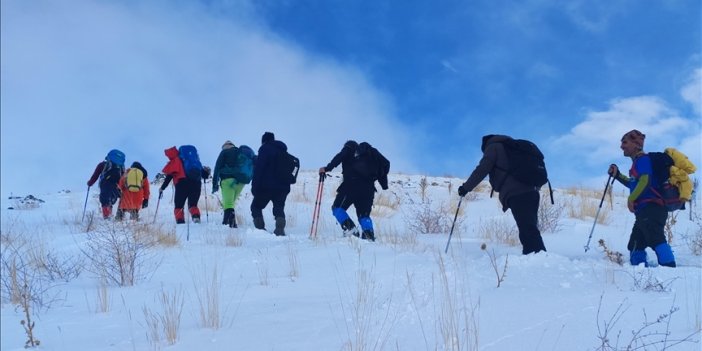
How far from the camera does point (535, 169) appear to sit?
5527 mm

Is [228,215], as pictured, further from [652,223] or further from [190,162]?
[652,223]

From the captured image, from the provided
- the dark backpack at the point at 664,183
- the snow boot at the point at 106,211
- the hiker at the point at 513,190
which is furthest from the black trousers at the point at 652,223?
the snow boot at the point at 106,211

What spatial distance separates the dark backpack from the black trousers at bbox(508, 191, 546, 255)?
1.25 metres

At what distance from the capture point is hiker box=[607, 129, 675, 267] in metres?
5.43

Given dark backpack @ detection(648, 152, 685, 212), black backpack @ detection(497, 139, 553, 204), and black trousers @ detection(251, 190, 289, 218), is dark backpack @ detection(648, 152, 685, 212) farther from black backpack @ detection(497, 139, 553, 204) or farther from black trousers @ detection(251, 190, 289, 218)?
black trousers @ detection(251, 190, 289, 218)

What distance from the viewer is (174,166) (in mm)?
9859

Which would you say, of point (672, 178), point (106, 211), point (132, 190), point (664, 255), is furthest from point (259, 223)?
point (672, 178)

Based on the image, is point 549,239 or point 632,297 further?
point 549,239

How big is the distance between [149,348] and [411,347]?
1.39m

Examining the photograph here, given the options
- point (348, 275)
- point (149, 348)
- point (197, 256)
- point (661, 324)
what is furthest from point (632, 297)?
point (197, 256)

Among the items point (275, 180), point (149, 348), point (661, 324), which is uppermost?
point (275, 180)

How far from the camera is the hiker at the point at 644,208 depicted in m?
5.43

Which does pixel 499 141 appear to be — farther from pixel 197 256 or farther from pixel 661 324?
pixel 197 256

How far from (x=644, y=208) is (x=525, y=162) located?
1378 millimetres
